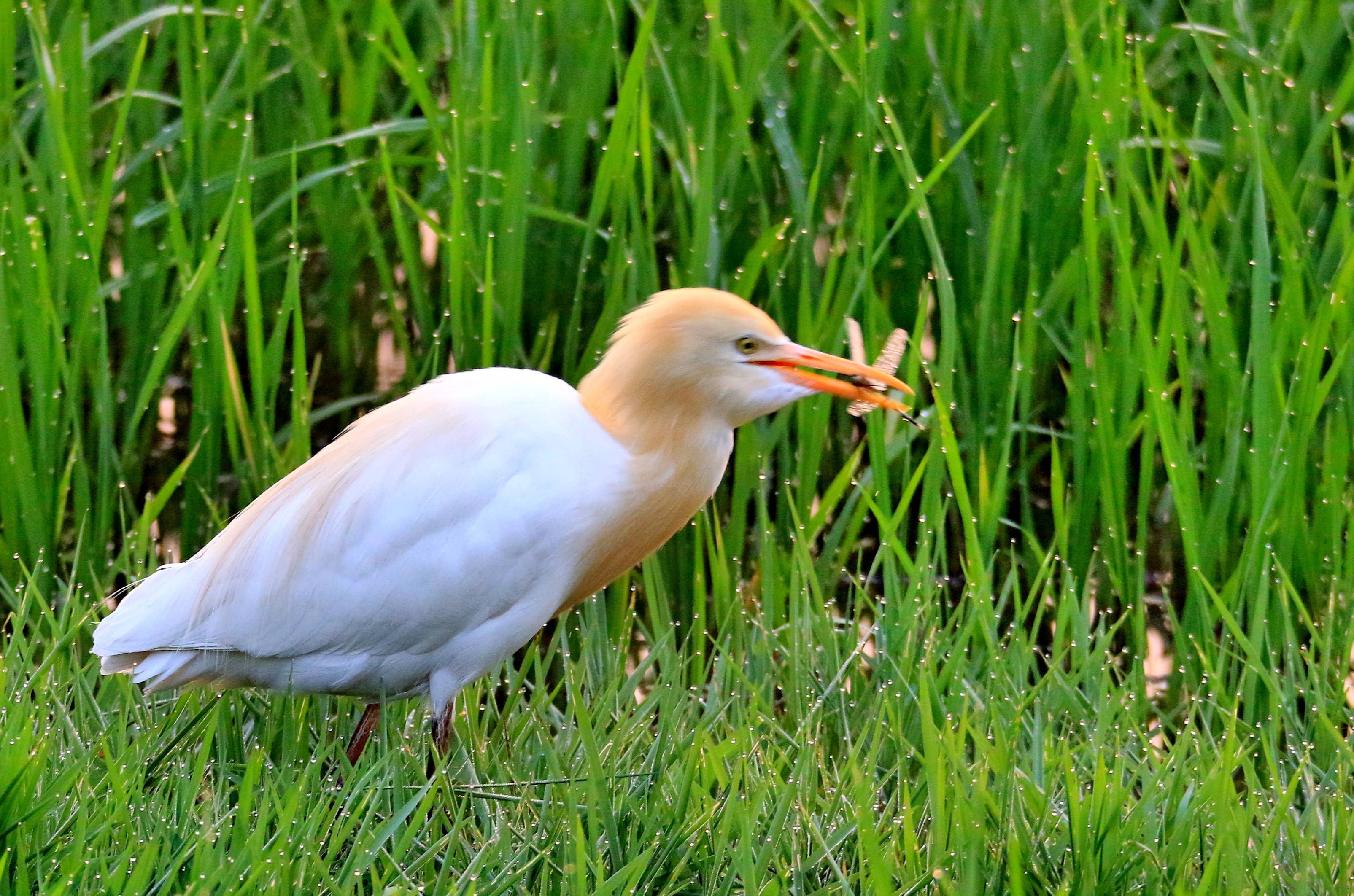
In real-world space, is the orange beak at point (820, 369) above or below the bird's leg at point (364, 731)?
above

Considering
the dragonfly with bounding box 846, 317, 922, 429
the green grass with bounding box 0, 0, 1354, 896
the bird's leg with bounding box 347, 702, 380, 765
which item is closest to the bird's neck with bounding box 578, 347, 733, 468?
the dragonfly with bounding box 846, 317, 922, 429

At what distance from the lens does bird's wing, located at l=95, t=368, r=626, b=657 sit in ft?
7.62

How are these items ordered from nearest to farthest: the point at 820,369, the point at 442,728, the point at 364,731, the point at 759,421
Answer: the point at 820,369
the point at 442,728
the point at 364,731
the point at 759,421

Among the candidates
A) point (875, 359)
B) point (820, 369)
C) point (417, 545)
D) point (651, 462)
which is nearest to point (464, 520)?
point (417, 545)

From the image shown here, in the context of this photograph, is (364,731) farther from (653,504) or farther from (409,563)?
(653,504)

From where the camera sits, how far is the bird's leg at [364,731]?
2557 millimetres

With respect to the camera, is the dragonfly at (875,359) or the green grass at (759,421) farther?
the dragonfly at (875,359)

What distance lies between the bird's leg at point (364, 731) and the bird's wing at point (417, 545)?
23cm

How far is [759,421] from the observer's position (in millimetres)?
3236

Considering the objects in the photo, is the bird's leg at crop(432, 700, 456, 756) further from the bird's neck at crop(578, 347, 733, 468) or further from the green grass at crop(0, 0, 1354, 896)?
the bird's neck at crop(578, 347, 733, 468)

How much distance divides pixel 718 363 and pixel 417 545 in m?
0.50

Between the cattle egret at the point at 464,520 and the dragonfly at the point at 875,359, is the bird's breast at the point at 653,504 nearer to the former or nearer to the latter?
the cattle egret at the point at 464,520

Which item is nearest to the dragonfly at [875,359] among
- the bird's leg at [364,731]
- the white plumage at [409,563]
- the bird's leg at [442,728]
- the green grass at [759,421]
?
the green grass at [759,421]

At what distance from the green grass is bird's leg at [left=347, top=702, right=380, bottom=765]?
8cm
